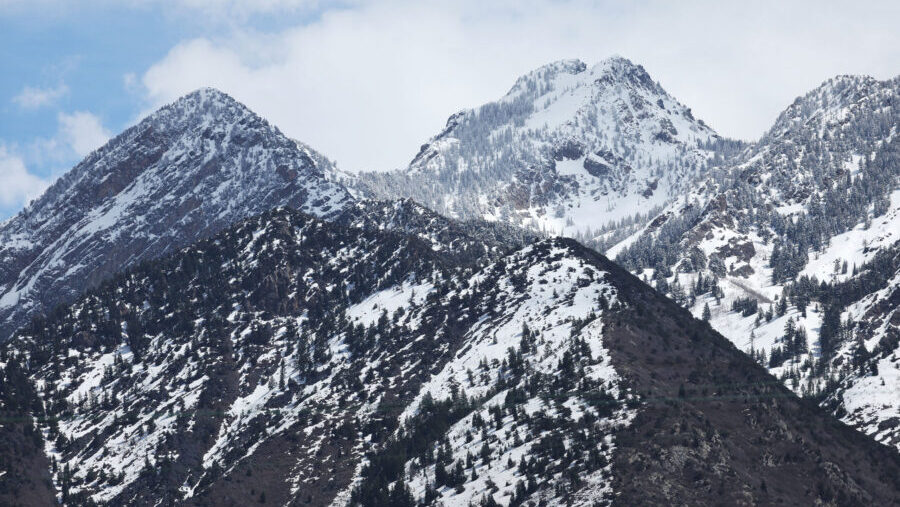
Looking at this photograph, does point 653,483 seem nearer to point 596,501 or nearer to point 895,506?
point 596,501

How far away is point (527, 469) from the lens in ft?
641

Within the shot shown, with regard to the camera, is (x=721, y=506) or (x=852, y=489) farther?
(x=852, y=489)

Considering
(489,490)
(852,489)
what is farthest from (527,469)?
(852,489)

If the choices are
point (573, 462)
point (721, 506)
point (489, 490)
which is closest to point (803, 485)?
point (721, 506)

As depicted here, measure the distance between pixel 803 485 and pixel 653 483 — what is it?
93.0ft

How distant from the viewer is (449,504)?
198 m

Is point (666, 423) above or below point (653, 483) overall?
above

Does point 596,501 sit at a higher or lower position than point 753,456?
lower

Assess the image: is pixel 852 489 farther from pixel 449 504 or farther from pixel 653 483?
pixel 449 504

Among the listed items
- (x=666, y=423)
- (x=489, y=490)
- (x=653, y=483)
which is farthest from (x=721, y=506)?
(x=489, y=490)

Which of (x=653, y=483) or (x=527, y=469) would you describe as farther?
(x=527, y=469)

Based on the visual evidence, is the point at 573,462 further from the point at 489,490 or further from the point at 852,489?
the point at 852,489

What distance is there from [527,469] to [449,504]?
1398 centimetres

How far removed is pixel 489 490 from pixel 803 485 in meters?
48.8
